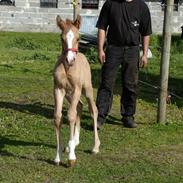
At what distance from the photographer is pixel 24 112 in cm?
901

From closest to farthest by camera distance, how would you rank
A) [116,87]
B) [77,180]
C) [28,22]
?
[77,180] < [116,87] < [28,22]

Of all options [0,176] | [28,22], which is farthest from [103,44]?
[28,22]

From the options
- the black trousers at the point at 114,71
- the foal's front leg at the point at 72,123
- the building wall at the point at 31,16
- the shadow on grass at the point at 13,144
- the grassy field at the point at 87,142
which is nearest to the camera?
the grassy field at the point at 87,142

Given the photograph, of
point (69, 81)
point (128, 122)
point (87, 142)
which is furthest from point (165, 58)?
point (69, 81)

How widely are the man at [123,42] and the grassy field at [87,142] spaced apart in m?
0.53

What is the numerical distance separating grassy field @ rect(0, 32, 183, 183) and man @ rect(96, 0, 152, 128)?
0.53 meters

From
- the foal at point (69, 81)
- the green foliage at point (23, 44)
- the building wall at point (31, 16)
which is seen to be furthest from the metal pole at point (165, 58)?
the building wall at point (31, 16)

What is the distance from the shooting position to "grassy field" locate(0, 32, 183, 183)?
6.09m

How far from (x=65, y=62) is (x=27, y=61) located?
9937 mm

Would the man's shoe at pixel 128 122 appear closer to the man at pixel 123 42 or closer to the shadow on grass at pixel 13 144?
the man at pixel 123 42

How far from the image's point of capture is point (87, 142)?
7297mm

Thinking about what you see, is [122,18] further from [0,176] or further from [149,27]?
[0,176]

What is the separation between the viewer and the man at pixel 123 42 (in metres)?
7.76

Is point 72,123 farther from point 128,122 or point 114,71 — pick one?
point 128,122
